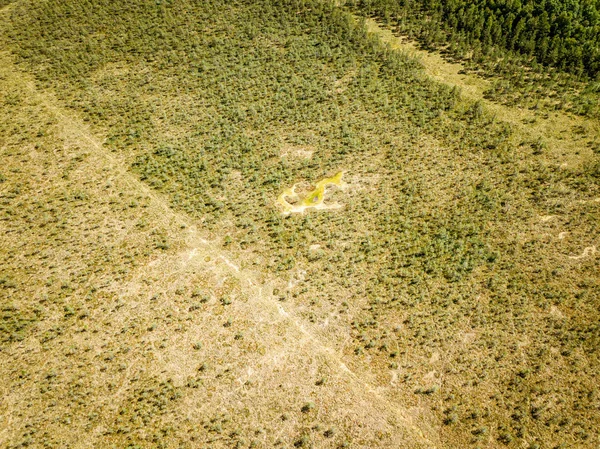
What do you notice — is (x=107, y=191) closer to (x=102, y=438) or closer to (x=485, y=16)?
(x=102, y=438)

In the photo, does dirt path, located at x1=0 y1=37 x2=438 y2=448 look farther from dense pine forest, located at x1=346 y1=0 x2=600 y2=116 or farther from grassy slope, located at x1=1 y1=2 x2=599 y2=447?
dense pine forest, located at x1=346 y1=0 x2=600 y2=116

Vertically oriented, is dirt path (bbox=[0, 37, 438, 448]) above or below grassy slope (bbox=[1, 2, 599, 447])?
Result: below

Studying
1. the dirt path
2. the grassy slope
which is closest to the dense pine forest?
the grassy slope

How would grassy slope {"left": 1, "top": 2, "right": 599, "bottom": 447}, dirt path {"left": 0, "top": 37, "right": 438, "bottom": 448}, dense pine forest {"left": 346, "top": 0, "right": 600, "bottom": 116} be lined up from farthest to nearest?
1. dense pine forest {"left": 346, "top": 0, "right": 600, "bottom": 116}
2. grassy slope {"left": 1, "top": 2, "right": 599, "bottom": 447}
3. dirt path {"left": 0, "top": 37, "right": 438, "bottom": 448}

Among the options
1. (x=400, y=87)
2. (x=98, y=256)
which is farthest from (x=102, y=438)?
(x=400, y=87)

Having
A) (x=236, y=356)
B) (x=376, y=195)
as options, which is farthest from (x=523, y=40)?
(x=236, y=356)

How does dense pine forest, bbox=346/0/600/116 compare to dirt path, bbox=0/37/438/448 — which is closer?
dirt path, bbox=0/37/438/448

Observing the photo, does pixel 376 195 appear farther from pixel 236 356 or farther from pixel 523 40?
pixel 523 40

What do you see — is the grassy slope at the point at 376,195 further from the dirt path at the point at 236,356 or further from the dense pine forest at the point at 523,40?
the dense pine forest at the point at 523,40

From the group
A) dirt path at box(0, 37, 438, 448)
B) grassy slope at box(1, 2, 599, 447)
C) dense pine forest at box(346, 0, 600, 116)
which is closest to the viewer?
dirt path at box(0, 37, 438, 448)
